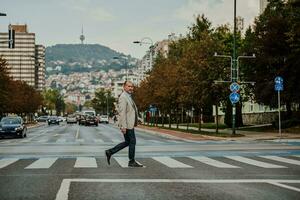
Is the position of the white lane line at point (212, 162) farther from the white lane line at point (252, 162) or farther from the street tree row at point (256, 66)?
the street tree row at point (256, 66)

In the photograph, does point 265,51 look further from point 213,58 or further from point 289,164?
point 289,164

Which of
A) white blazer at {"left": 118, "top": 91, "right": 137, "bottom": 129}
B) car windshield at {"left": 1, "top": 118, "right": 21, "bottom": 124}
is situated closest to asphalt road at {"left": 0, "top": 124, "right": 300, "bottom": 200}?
white blazer at {"left": 118, "top": 91, "right": 137, "bottom": 129}

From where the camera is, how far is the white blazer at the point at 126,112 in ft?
44.4

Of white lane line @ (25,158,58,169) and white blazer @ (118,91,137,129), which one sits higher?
white blazer @ (118,91,137,129)

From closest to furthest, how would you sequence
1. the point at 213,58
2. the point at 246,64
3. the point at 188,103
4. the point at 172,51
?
the point at 213,58 → the point at 188,103 → the point at 246,64 → the point at 172,51

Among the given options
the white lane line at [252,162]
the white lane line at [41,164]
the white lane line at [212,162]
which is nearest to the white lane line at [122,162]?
the white lane line at [41,164]

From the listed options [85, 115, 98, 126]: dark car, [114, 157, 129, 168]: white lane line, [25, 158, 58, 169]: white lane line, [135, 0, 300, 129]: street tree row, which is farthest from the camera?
[85, 115, 98, 126]: dark car

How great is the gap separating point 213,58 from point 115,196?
31.6 metres

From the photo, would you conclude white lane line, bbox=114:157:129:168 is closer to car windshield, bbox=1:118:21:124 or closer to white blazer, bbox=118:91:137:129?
white blazer, bbox=118:91:137:129

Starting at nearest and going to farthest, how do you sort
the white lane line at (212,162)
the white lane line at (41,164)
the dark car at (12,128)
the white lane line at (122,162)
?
the white lane line at (41,164) < the white lane line at (212,162) < the white lane line at (122,162) < the dark car at (12,128)

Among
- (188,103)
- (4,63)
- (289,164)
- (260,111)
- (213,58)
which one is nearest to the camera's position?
(289,164)

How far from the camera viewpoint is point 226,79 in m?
40.0

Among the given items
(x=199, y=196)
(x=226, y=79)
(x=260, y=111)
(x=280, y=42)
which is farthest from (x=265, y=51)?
(x=199, y=196)

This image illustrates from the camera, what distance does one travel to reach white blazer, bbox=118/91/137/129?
13.5 meters
